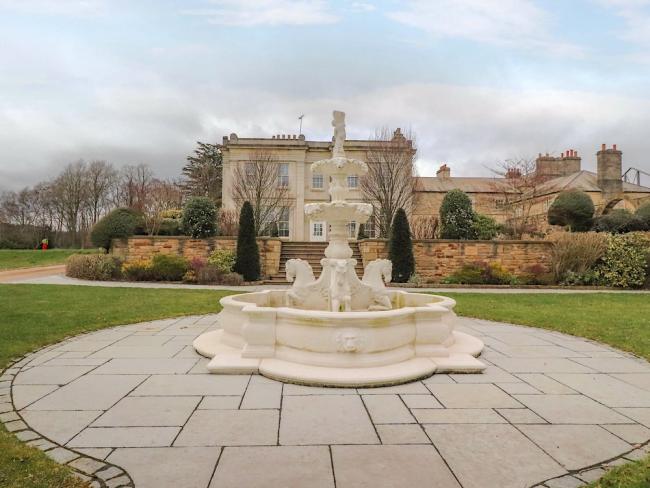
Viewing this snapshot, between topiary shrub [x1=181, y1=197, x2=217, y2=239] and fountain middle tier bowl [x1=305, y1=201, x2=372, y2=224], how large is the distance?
11968mm

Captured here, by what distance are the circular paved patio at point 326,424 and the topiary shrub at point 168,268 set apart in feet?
35.1

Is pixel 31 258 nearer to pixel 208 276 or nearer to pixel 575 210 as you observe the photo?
pixel 208 276

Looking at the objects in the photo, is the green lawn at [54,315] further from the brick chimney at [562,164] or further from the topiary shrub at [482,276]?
the brick chimney at [562,164]

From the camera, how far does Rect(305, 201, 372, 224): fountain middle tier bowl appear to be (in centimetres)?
569

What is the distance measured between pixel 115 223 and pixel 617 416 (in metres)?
18.5

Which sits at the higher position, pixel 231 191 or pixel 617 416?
pixel 231 191

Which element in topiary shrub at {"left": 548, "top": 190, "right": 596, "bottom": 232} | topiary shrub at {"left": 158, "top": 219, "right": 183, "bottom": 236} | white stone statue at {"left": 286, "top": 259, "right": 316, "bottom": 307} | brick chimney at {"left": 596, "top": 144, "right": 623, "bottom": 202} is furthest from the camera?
brick chimney at {"left": 596, "top": 144, "right": 623, "bottom": 202}

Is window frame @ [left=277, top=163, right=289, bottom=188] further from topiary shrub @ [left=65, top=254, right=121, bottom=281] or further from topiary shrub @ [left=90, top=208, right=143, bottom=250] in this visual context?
topiary shrub @ [left=65, top=254, right=121, bottom=281]

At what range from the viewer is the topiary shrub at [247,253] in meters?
15.4

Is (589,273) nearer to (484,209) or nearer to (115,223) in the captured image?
(484,209)

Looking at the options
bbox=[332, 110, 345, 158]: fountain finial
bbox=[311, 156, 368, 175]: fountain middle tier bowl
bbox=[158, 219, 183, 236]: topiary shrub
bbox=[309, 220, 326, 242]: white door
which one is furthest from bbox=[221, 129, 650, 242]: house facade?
bbox=[311, 156, 368, 175]: fountain middle tier bowl

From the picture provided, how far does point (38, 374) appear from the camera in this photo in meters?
4.33

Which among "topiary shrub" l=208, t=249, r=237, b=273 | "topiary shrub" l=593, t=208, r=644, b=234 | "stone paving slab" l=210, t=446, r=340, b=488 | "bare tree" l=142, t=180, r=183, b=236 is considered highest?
"bare tree" l=142, t=180, r=183, b=236

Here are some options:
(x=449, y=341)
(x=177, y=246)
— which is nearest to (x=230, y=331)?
(x=449, y=341)
